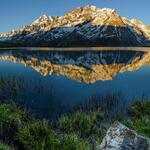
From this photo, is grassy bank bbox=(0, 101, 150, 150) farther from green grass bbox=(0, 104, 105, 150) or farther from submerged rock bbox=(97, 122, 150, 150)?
submerged rock bbox=(97, 122, 150, 150)

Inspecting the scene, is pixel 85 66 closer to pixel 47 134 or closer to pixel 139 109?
pixel 139 109

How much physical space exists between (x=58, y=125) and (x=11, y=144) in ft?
18.8

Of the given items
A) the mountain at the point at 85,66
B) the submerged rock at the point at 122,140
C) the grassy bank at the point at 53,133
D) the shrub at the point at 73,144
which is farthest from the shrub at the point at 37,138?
the mountain at the point at 85,66

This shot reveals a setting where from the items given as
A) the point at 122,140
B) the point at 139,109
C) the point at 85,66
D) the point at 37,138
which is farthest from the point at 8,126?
the point at 85,66

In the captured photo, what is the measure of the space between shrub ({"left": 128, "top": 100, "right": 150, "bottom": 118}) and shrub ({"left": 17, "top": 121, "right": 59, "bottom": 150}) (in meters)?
10.9

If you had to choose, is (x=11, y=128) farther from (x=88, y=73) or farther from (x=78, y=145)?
(x=88, y=73)

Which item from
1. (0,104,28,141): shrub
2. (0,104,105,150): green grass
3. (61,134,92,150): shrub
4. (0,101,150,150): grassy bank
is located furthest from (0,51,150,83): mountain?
(61,134,92,150): shrub

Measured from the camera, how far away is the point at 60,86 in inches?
1708

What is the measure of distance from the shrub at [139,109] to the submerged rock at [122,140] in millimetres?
14773

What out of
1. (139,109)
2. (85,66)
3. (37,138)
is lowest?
(85,66)

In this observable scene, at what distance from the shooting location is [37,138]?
54.4ft

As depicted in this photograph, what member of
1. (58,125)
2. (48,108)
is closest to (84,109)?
(48,108)

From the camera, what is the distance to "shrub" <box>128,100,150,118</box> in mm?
26406

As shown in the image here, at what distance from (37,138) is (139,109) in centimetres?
1316
